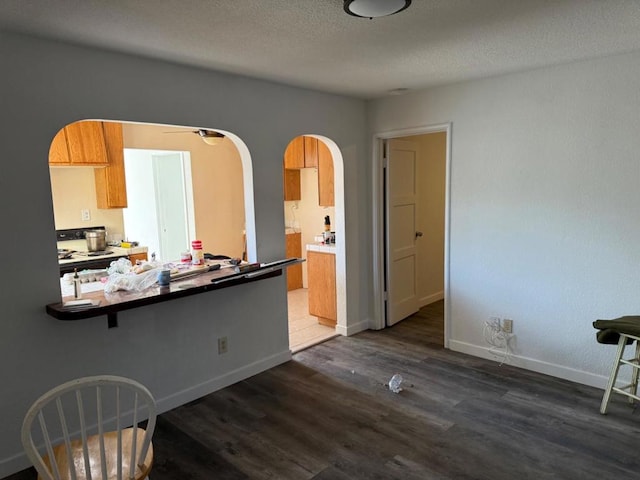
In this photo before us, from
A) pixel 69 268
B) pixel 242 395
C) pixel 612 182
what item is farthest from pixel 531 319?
pixel 69 268

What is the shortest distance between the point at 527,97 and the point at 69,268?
4385 millimetres

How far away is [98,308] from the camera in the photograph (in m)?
2.41

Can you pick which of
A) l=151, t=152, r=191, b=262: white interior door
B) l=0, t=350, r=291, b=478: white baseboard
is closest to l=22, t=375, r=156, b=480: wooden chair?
l=0, t=350, r=291, b=478: white baseboard

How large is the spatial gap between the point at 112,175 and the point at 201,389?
289cm

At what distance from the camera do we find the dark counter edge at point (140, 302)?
7.70 ft

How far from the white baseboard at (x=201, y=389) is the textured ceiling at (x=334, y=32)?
7.38 feet

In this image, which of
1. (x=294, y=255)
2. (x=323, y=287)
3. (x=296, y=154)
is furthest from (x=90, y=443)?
(x=294, y=255)

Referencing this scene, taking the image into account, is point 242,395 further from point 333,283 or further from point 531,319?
point 531,319

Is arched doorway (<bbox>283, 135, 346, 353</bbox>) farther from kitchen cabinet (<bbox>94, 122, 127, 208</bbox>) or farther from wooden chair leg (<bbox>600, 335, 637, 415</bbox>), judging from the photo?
wooden chair leg (<bbox>600, 335, 637, 415</bbox>)

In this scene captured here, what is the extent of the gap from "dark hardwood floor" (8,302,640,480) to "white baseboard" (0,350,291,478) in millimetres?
49

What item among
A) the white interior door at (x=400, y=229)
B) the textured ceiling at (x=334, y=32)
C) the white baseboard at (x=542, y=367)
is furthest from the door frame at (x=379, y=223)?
the textured ceiling at (x=334, y=32)

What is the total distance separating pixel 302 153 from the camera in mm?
5582

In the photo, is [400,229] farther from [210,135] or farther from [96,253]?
[96,253]

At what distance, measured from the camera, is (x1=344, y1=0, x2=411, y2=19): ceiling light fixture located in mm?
1918
